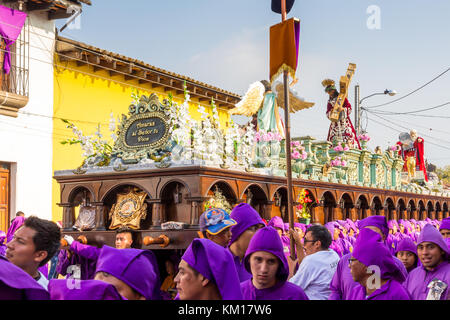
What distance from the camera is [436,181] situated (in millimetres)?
20797

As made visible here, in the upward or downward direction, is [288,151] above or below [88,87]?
below

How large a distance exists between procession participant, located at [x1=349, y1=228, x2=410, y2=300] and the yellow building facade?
11.5 m

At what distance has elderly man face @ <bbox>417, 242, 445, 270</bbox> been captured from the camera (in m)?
5.51

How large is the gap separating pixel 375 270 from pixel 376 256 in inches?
3.8

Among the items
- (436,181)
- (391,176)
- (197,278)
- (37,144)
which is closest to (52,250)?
(197,278)

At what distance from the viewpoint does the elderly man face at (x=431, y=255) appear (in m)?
5.51

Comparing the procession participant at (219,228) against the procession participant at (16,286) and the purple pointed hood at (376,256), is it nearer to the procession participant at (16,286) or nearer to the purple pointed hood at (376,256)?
the purple pointed hood at (376,256)

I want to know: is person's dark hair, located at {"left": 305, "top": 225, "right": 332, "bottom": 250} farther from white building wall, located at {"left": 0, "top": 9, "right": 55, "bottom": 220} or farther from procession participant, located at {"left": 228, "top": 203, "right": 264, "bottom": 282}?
white building wall, located at {"left": 0, "top": 9, "right": 55, "bottom": 220}

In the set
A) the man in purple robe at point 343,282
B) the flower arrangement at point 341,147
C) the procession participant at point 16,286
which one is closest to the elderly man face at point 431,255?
the man in purple robe at point 343,282

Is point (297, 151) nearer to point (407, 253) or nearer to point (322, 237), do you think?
point (407, 253)

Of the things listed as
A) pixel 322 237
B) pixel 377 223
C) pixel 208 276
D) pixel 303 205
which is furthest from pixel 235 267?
pixel 303 205

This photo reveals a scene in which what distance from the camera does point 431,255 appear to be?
218 inches
